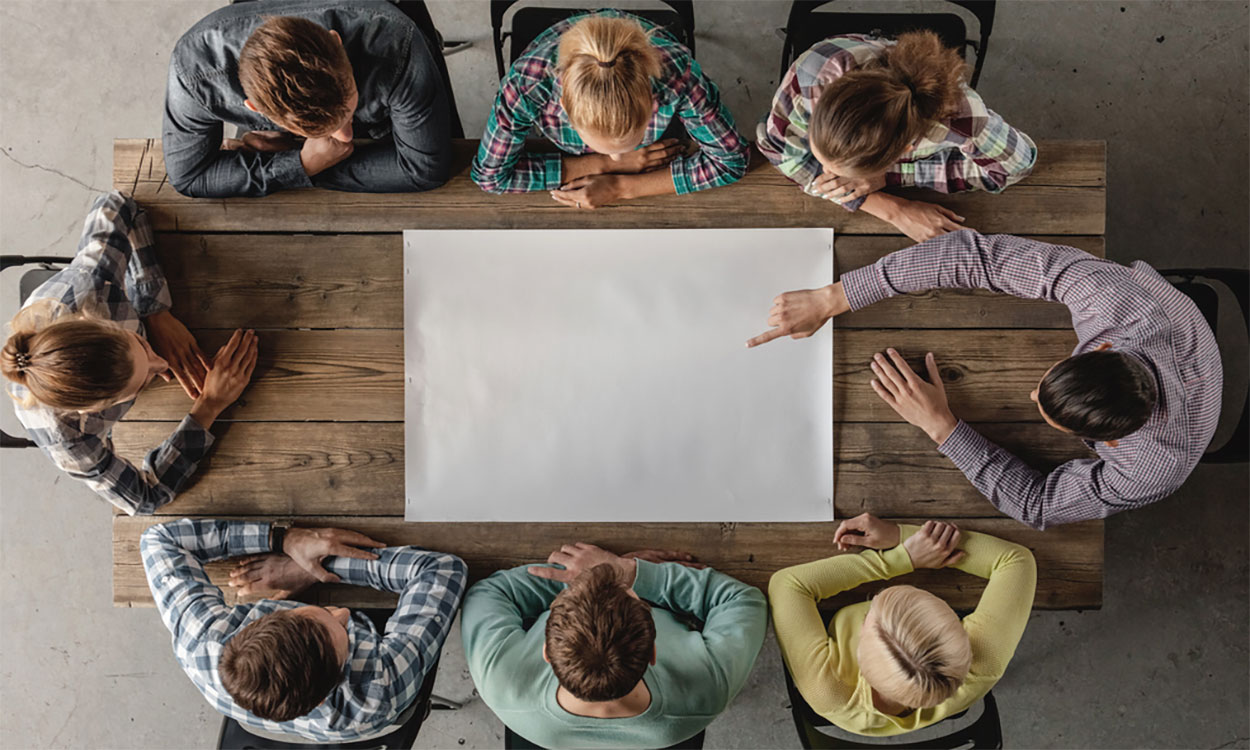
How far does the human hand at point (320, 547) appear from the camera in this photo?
161 centimetres

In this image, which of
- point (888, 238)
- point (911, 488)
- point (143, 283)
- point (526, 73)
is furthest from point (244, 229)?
point (911, 488)

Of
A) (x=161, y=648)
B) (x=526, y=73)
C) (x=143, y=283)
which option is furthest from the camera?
(x=161, y=648)

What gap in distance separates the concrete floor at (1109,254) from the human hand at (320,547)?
30.0 inches

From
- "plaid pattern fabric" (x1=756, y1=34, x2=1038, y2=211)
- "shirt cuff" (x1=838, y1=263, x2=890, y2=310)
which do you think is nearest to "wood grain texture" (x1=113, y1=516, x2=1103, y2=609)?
"shirt cuff" (x1=838, y1=263, x2=890, y2=310)

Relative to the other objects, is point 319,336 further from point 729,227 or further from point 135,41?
point 135,41

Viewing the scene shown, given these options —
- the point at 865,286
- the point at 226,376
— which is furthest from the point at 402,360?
the point at 865,286

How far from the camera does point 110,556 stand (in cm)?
235

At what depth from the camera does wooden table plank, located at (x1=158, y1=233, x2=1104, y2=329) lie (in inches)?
65.3

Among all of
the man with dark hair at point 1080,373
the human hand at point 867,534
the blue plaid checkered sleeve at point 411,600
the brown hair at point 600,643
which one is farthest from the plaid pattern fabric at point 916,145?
the blue plaid checkered sleeve at point 411,600

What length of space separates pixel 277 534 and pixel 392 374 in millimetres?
408

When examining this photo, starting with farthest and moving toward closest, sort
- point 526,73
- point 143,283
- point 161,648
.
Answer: point 161,648 → point 143,283 → point 526,73

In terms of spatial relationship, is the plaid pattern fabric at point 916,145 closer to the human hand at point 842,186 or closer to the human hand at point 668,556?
the human hand at point 842,186

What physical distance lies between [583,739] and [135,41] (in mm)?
2343

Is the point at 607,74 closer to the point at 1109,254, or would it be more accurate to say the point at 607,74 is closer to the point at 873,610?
the point at 873,610
